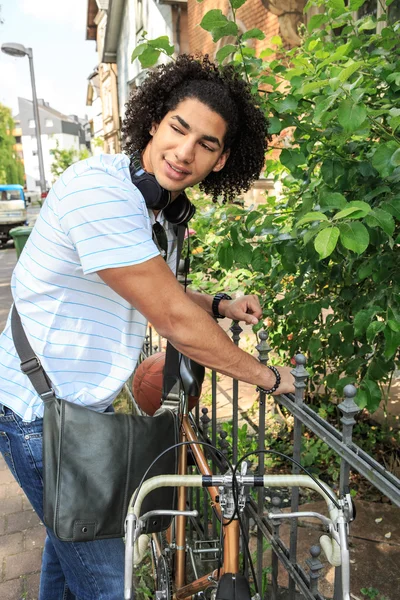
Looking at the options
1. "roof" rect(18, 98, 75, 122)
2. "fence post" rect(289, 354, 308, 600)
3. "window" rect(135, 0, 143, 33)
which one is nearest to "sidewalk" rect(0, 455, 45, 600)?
"fence post" rect(289, 354, 308, 600)

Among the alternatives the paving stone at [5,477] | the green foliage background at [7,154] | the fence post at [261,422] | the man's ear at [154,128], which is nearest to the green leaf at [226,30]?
the man's ear at [154,128]

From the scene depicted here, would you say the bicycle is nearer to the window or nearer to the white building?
the white building

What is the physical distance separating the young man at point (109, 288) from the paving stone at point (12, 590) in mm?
1075

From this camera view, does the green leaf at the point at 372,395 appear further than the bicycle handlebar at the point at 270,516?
Yes

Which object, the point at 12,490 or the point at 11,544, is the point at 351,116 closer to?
the point at 11,544

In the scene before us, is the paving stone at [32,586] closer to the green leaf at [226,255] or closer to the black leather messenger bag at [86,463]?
the black leather messenger bag at [86,463]

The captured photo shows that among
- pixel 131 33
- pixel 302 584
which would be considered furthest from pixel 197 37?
pixel 302 584

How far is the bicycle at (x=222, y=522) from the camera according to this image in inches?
43.1

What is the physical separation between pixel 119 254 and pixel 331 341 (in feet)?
4.02

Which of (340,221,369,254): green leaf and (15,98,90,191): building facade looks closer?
(340,221,369,254): green leaf

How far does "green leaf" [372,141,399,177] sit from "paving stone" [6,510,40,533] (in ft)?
9.50

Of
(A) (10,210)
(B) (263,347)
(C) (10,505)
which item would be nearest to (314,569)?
(B) (263,347)

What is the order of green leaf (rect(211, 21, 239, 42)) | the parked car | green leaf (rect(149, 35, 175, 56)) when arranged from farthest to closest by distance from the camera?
the parked car
green leaf (rect(149, 35, 175, 56))
green leaf (rect(211, 21, 239, 42))

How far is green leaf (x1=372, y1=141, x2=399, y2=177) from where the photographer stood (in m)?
1.49
